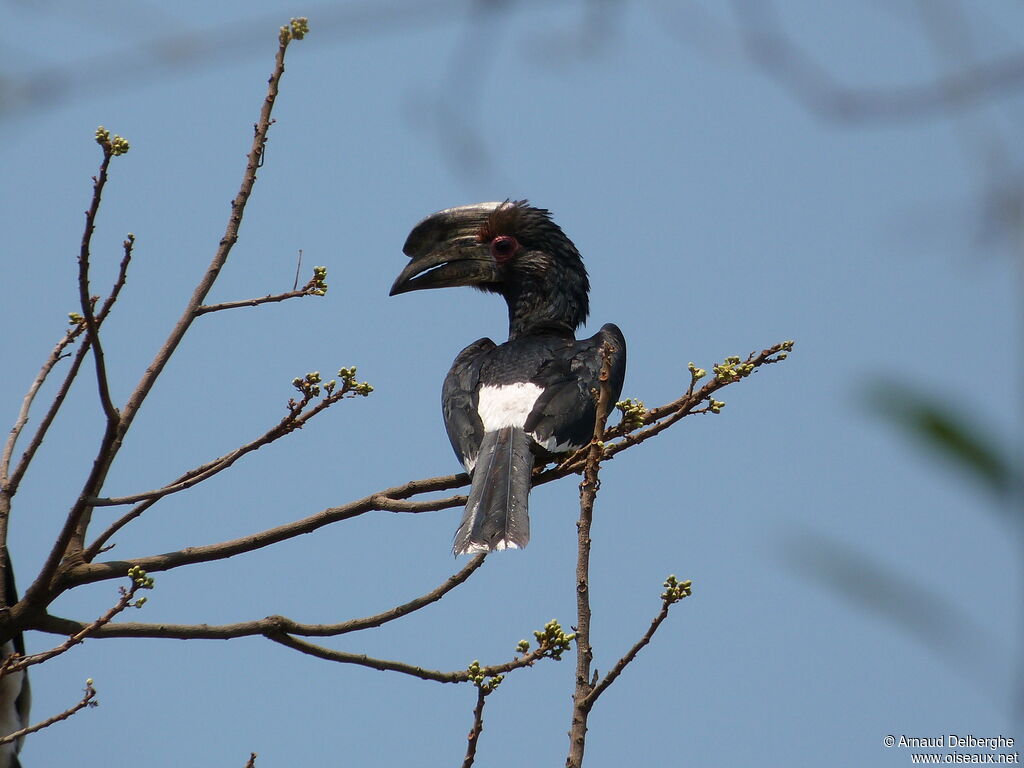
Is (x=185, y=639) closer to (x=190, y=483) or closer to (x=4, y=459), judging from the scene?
(x=190, y=483)

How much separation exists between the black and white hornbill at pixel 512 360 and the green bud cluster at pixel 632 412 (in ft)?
0.72

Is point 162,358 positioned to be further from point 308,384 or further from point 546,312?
point 546,312

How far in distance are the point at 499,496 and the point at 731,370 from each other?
122 centimetres

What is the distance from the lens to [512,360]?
17.7 feet

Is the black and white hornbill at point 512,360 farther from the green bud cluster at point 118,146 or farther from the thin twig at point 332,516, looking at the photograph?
the green bud cluster at point 118,146

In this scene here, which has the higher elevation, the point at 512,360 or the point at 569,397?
the point at 512,360

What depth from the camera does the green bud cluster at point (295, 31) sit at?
143 inches

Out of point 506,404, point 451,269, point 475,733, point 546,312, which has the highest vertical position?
point 451,269

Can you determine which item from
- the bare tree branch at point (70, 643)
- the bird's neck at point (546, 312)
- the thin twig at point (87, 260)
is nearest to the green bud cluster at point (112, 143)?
the thin twig at point (87, 260)

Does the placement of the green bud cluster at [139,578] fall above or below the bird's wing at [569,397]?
below

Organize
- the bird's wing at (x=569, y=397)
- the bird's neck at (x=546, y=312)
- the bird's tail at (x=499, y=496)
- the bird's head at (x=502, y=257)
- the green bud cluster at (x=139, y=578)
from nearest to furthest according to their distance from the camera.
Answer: the green bud cluster at (x=139, y=578) → the bird's tail at (x=499, y=496) → the bird's wing at (x=569, y=397) → the bird's neck at (x=546, y=312) → the bird's head at (x=502, y=257)

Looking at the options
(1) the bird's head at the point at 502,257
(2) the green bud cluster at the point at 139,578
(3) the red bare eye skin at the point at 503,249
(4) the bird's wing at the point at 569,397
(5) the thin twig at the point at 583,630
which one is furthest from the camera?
(3) the red bare eye skin at the point at 503,249

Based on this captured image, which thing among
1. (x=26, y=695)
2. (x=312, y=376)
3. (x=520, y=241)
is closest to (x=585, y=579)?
(x=312, y=376)

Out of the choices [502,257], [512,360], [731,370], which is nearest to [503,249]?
[502,257]
